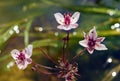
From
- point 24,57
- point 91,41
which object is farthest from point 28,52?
point 91,41

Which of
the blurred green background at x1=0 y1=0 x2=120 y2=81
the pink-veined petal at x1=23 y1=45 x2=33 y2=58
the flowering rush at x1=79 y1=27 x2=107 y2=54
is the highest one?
the flowering rush at x1=79 y1=27 x2=107 y2=54

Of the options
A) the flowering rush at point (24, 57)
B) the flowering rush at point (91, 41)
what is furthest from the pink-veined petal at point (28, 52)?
the flowering rush at point (91, 41)

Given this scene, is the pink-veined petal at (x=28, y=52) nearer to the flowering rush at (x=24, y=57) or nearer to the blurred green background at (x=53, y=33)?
the flowering rush at (x=24, y=57)

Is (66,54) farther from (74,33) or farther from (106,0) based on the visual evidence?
(106,0)

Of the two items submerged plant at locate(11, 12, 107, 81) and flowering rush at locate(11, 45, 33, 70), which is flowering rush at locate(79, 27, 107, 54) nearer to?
submerged plant at locate(11, 12, 107, 81)

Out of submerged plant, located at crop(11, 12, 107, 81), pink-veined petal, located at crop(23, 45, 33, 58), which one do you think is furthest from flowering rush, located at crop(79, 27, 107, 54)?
pink-veined petal, located at crop(23, 45, 33, 58)

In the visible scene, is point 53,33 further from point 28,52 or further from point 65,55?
point 28,52
